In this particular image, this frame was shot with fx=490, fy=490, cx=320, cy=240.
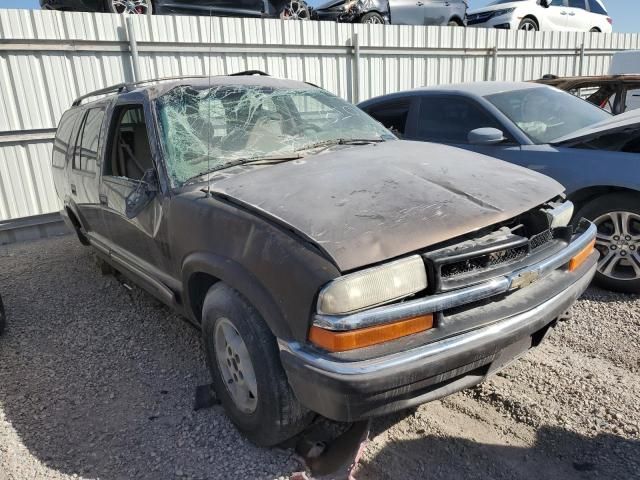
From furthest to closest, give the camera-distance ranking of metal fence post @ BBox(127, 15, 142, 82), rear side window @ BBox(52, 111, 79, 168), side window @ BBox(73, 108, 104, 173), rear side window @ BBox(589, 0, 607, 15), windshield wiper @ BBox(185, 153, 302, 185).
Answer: rear side window @ BBox(589, 0, 607, 15) < metal fence post @ BBox(127, 15, 142, 82) < rear side window @ BBox(52, 111, 79, 168) < side window @ BBox(73, 108, 104, 173) < windshield wiper @ BBox(185, 153, 302, 185)

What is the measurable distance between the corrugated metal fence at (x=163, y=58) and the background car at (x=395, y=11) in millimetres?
2639

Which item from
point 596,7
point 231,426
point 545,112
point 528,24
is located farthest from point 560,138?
point 596,7

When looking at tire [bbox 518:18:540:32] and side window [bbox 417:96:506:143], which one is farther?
tire [bbox 518:18:540:32]

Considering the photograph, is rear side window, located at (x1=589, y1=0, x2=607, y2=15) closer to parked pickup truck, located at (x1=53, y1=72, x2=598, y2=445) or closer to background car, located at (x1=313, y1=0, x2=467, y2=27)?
background car, located at (x1=313, y1=0, x2=467, y2=27)

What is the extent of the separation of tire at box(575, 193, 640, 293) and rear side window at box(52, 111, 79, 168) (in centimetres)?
465

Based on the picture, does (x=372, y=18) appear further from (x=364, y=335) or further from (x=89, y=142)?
(x=364, y=335)

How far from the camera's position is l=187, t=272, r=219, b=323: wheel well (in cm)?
265

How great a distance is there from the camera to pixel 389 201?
2.24m

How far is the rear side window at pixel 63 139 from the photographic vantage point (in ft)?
15.6

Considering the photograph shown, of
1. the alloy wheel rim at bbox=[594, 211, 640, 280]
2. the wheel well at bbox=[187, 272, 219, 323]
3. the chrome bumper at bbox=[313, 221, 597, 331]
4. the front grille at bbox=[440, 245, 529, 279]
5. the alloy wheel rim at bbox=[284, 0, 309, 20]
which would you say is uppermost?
the alloy wheel rim at bbox=[284, 0, 309, 20]

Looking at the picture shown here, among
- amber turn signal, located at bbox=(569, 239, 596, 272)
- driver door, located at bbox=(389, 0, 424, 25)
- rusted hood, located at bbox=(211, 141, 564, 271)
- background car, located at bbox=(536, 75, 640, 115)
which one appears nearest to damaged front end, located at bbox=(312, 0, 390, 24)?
A: driver door, located at bbox=(389, 0, 424, 25)

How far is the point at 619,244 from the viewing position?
3.79 metres

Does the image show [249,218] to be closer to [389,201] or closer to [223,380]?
[389,201]

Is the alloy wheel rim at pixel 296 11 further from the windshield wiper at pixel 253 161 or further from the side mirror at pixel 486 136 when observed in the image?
the windshield wiper at pixel 253 161
